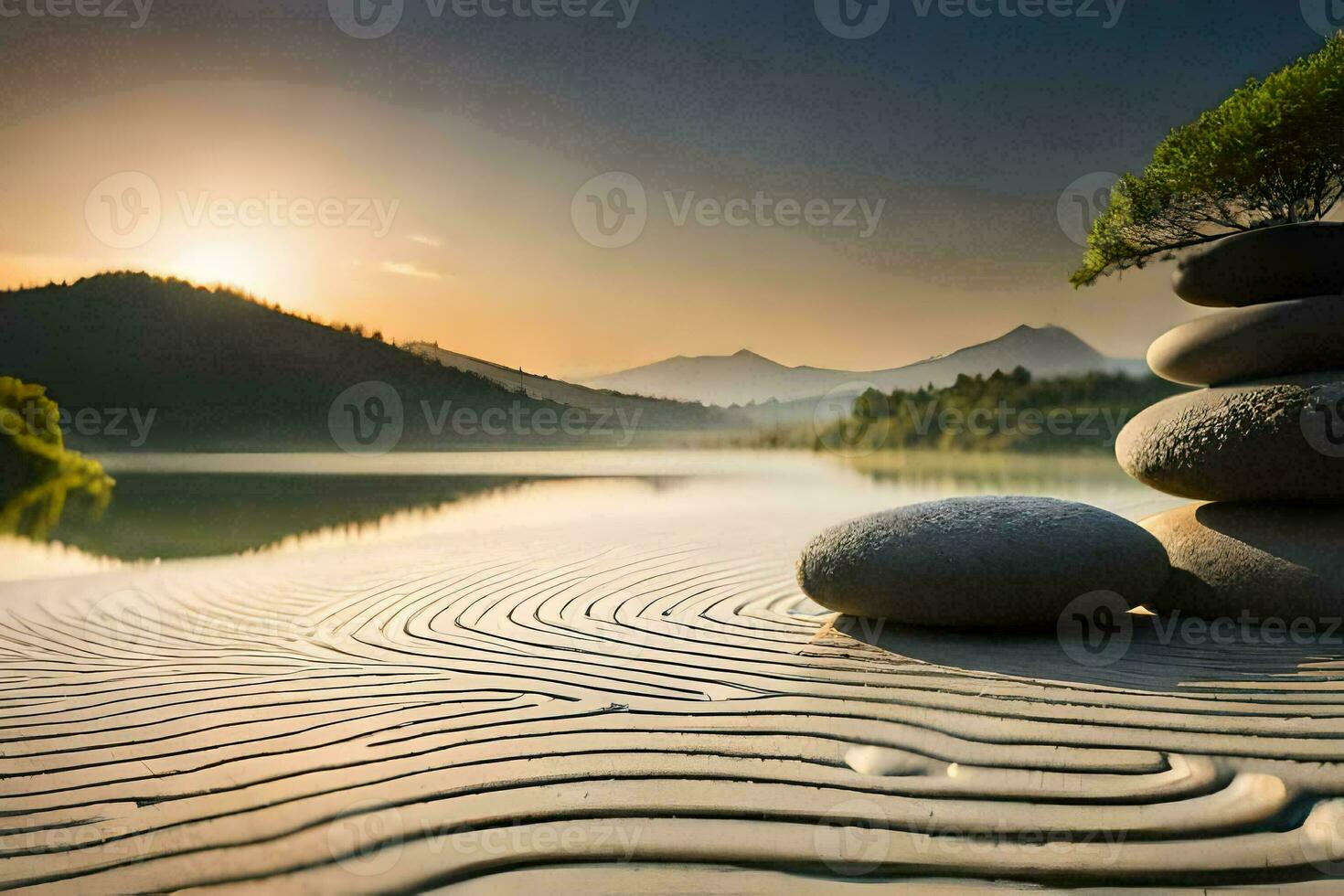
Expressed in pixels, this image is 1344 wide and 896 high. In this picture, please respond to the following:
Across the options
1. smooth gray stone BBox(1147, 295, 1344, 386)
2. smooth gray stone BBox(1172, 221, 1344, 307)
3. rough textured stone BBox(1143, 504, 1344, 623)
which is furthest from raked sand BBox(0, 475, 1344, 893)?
smooth gray stone BBox(1172, 221, 1344, 307)

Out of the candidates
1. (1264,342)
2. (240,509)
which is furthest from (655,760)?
(240,509)

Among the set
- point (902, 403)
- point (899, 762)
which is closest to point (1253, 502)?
point (899, 762)

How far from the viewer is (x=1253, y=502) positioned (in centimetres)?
440

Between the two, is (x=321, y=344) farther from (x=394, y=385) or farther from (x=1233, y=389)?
(x=1233, y=389)

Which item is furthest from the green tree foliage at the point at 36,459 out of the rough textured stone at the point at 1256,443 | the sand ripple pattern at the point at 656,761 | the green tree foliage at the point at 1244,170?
the rough textured stone at the point at 1256,443

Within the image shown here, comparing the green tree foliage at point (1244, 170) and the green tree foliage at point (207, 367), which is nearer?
the green tree foliage at point (1244, 170)

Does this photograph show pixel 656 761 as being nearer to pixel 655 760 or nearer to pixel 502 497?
pixel 655 760

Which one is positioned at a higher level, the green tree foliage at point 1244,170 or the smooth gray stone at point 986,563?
the green tree foliage at point 1244,170

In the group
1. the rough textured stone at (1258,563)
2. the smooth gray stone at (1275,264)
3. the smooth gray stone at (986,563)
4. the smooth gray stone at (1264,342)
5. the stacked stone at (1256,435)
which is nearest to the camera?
the smooth gray stone at (986,563)

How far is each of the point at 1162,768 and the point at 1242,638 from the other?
1914 mm

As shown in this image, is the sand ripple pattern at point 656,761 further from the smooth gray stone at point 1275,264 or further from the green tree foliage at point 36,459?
the green tree foliage at point 36,459

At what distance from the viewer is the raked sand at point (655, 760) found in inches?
73.0

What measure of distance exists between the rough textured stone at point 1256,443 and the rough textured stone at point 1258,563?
0.11m

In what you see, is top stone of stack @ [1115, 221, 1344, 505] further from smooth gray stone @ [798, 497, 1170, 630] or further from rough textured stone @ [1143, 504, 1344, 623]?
smooth gray stone @ [798, 497, 1170, 630]
